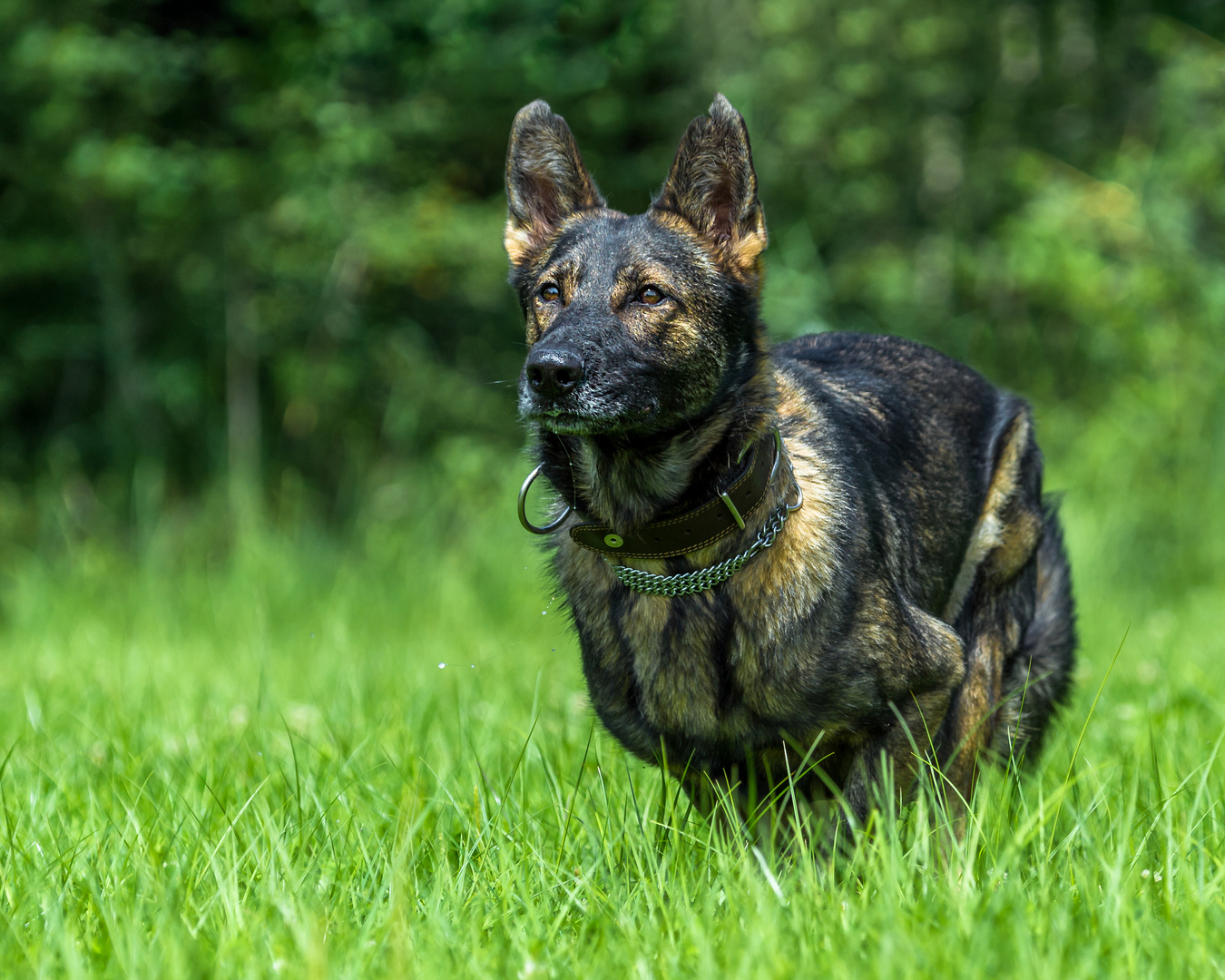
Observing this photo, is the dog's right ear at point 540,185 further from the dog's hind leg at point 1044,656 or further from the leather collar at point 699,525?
the dog's hind leg at point 1044,656

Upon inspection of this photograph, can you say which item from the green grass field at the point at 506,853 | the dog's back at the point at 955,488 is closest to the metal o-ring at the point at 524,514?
the green grass field at the point at 506,853

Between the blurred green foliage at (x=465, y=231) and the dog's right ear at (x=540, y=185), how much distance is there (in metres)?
4.11

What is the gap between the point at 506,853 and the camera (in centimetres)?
254

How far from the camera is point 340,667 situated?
520 centimetres

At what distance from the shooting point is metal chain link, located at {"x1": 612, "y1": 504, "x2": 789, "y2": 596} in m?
2.88

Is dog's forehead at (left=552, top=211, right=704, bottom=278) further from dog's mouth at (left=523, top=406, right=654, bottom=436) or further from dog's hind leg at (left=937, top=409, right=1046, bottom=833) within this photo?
dog's hind leg at (left=937, top=409, right=1046, bottom=833)

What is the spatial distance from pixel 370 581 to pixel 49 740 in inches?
138

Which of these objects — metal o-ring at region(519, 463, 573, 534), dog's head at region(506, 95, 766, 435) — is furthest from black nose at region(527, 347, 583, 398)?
metal o-ring at region(519, 463, 573, 534)

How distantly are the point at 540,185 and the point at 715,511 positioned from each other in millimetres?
1199

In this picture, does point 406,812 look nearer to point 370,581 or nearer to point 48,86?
point 370,581

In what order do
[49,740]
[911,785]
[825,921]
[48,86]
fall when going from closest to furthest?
[825,921], [911,785], [49,740], [48,86]

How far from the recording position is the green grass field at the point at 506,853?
2.07m

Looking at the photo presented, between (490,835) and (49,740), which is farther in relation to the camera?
(49,740)

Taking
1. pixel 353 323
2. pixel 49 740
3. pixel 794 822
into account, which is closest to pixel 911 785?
pixel 794 822
